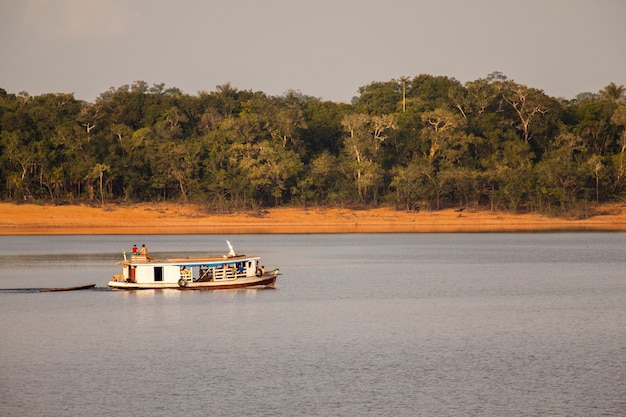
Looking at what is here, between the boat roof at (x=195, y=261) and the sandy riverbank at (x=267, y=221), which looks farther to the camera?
the sandy riverbank at (x=267, y=221)

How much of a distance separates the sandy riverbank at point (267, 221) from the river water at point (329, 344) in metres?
44.6

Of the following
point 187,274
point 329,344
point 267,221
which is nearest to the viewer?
point 329,344

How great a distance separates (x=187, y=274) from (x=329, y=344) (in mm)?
19234

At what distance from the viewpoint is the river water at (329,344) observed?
2995 centimetres

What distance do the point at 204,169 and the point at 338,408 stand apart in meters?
98.7

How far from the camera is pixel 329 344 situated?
3941cm

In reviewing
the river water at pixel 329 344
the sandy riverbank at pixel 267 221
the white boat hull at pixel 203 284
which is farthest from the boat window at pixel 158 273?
the sandy riverbank at pixel 267 221

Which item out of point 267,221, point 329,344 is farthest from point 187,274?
point 267,221

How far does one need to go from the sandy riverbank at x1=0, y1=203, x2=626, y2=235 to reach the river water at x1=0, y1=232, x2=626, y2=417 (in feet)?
146

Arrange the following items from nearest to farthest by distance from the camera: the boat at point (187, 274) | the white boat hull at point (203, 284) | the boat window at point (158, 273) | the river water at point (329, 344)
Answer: the river water at point (329, 344) < the boat at point (187, 274) < the white boat hull at point (203, 284) < the boat window at point (158, 273)

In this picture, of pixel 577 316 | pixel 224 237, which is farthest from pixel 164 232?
pixel 577 316

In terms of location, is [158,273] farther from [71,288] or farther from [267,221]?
[267,221]

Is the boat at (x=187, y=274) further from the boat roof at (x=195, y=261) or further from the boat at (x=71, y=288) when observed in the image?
the boat at (x=71, y=288)

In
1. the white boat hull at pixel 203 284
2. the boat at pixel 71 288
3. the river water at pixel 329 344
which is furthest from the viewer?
the boat at pixel 71 288
